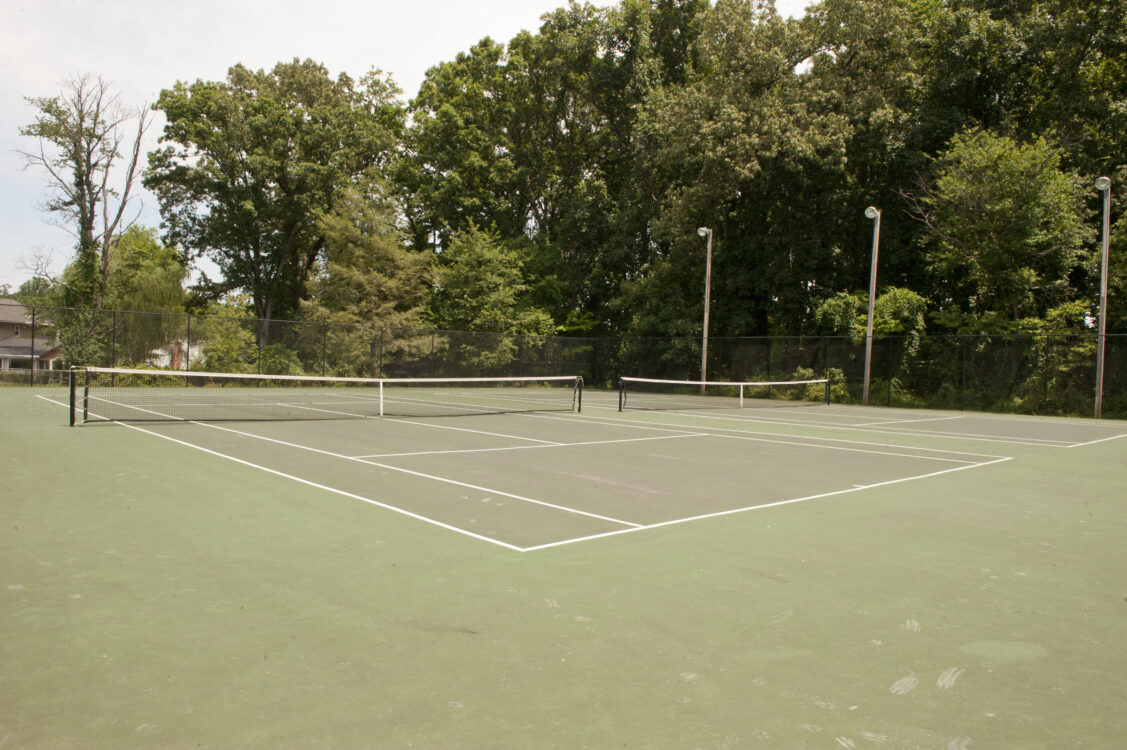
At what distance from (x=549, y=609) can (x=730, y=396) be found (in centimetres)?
2922

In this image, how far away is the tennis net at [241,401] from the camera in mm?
15100

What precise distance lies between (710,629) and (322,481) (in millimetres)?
5274

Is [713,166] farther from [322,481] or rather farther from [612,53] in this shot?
[322,481]

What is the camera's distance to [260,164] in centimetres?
4034

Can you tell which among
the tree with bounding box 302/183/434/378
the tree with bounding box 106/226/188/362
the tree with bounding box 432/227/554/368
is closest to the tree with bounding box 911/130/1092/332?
the tree with bounding box 432/227/554/368

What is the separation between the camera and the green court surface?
273cm

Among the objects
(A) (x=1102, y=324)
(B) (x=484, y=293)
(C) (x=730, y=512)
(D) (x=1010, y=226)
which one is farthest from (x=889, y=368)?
(C) (x=730, y=512)

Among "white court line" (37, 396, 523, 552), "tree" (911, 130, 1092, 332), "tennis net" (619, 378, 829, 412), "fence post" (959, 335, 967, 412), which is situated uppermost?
"tree" (911, 130, 1092, 332)

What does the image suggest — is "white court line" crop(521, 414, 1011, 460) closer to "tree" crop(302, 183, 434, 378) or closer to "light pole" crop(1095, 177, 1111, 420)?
"light pole" crop(1095, 177, 1111, 420)

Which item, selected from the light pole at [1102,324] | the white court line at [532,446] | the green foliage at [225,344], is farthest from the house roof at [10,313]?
the light pole at [1102,324]

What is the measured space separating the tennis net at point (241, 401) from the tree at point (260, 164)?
15.1m

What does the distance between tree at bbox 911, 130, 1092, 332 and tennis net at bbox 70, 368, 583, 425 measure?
16.2 metres

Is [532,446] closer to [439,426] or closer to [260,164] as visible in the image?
[439,426]

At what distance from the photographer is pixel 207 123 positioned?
41.8 meters
